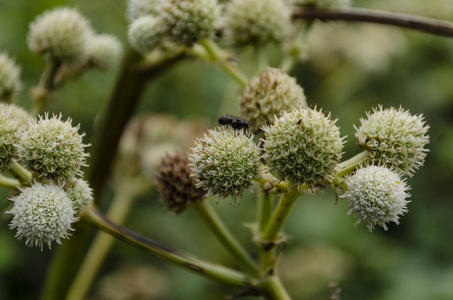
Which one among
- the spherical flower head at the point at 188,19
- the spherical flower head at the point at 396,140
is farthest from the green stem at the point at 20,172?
the spherical flower head at the point at 396,140

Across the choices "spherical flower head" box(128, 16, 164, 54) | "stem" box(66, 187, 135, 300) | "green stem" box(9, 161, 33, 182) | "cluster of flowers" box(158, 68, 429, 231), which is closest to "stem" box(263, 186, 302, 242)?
"cluster of flowers" box(158, 68, 429, 231)

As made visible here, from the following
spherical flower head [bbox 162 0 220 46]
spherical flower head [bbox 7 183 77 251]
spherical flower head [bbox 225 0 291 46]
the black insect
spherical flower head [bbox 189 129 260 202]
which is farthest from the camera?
spherical flower head [bbox 225 0 291 46]

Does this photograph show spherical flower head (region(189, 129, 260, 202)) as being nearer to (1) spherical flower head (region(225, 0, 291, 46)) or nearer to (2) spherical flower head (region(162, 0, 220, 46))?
(2) spherical flower head (region(162, 0, 220, 46))

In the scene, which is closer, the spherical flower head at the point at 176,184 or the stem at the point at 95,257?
the spherical flower head at the point at 176,184

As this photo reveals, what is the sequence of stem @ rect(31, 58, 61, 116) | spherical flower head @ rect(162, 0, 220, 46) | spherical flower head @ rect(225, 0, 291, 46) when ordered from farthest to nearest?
spherical flower head @ rect(225, 0, 291, 46) → stem @ rect(31, 58, 61, 116) → spherical flower head @ rect(162, 0, 220, 46)

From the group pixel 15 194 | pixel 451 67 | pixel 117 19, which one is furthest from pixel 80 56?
pixel 451 67

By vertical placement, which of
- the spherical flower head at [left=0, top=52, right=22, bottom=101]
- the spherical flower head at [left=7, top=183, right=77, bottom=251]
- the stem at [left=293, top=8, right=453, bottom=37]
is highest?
the stem at [left=293, top=8, right=453, bottom=37]

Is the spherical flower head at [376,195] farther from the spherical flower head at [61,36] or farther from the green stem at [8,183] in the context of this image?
the spherical flower head at [61,36]
